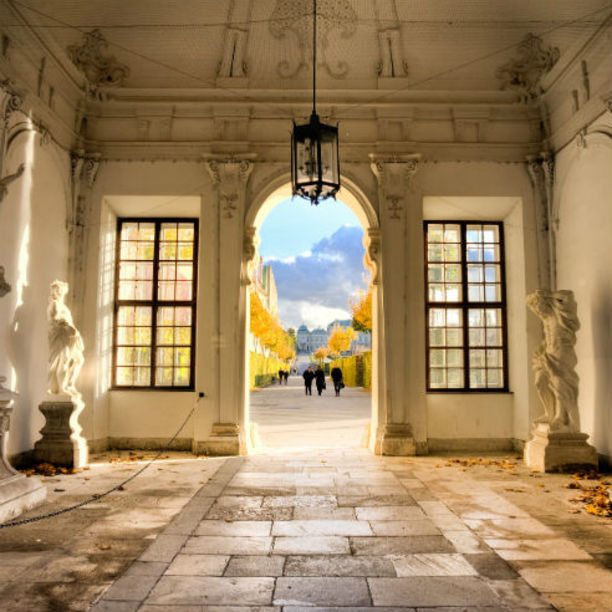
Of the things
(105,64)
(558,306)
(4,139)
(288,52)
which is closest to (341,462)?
(558,306)

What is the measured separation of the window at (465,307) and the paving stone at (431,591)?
20.1ft

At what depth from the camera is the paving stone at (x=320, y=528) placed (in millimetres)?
4492

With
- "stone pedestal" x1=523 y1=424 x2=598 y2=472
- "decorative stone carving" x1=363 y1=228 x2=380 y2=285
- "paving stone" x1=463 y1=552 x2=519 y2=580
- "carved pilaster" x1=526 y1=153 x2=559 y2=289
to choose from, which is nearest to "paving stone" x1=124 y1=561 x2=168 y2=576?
"paving stone" x1=463 y1=552 x2=519 y2=580

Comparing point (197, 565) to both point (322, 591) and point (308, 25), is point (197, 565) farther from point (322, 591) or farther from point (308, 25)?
point (308, 25)

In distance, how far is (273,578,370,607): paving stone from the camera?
10.2 feet

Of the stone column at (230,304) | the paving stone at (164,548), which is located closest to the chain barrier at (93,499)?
the stone column at (230,304)

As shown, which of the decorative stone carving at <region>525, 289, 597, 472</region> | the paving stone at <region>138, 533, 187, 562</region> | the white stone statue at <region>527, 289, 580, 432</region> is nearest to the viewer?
the paving stone at <region>138, 533, 187, 562</region>

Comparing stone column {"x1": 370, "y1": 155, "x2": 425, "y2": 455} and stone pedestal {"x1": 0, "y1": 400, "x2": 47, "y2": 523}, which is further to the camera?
stone column {"x1": 370, "y1": 155, "x2": 425, "y2": 455}

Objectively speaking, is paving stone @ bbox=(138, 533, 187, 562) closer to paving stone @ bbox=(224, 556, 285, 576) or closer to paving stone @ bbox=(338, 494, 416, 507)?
paving stone @ bbox=(224, 556, 285, 576)

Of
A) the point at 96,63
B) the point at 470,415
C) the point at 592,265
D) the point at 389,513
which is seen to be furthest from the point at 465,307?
the point at 96,63

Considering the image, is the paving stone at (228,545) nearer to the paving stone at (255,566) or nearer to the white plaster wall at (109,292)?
the paving stone at (255,566)

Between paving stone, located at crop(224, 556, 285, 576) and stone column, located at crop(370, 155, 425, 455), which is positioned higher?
stone column, located at crop(370, 155, 425, 455)

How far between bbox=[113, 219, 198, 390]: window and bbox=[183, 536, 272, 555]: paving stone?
16.8ft

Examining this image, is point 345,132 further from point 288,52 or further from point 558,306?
point 558,306
